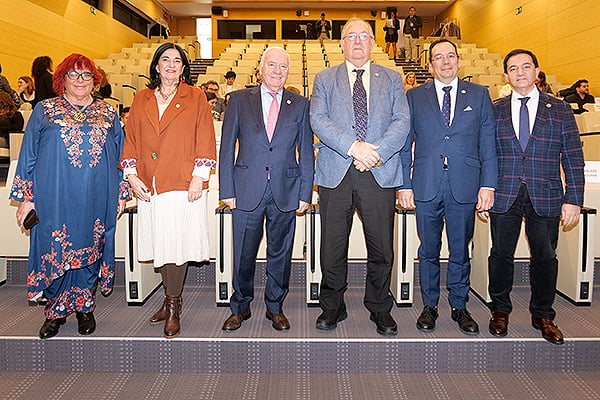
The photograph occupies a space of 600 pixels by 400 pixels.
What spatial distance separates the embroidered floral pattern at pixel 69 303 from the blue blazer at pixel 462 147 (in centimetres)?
180

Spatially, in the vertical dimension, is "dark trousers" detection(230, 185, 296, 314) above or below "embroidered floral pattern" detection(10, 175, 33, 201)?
below

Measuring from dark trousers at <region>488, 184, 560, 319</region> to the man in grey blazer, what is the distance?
1.79 feet

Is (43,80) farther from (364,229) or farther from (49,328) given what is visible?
(364,229)

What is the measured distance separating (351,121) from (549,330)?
143cm

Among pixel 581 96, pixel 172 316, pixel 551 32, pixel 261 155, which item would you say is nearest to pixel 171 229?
pixel 172 316

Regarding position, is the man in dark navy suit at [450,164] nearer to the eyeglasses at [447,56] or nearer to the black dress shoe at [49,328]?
the eyeglasses at [447,56]

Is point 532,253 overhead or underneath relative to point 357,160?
underneath

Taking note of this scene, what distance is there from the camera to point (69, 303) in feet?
9.02

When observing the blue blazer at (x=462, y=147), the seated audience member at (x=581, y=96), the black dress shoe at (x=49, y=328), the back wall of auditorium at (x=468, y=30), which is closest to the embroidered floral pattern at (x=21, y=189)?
the black dress shoe at (x=49, y=328)

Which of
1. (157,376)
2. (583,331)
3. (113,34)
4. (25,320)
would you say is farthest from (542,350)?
(113,34)

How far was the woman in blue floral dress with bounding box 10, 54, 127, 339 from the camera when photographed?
2.55 meters

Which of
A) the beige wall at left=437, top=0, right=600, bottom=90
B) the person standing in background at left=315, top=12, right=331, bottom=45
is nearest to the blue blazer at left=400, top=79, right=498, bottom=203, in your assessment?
the beige wall at left=437, top=0, right=600, bottom=90

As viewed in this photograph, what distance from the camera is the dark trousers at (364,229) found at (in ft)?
8.45

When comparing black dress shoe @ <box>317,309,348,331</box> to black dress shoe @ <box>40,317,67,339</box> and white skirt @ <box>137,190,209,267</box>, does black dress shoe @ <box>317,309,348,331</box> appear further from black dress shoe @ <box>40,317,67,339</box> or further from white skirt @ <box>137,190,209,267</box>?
black dress shoe @ <box>40,317,67,339</box>
